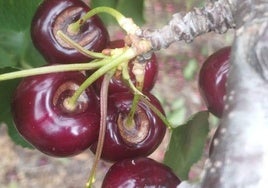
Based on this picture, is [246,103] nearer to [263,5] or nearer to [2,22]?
[263,5]

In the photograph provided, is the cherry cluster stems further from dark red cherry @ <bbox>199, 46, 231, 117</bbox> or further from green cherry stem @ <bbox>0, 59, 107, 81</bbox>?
dark red cherry @ <bbox>199, 46, 231, 117</bbox>

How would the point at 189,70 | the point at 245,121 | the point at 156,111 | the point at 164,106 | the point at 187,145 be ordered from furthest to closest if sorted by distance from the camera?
the point at 189,70 < the point at 164,106 < the point at 187,145 < the point at 156,111 < the point at 245,121

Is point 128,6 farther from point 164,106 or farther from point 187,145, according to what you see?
point 164,106

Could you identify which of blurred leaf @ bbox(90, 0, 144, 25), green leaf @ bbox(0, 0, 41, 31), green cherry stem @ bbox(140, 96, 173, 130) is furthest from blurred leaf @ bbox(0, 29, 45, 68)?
green cherry stem @ bbox(140, 96, 173, 130)

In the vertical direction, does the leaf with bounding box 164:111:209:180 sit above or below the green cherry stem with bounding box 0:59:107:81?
below

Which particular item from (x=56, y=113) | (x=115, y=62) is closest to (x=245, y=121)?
(x=115, y=62)

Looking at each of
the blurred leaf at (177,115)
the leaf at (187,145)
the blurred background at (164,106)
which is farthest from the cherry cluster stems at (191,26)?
the blurred leaf at (177,115)

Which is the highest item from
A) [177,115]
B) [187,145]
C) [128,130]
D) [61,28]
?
[61,28]
